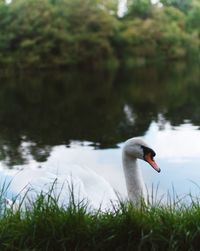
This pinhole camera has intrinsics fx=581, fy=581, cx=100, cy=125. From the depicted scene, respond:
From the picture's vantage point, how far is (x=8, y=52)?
57094 millimetres

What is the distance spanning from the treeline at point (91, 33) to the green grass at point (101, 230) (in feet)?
175

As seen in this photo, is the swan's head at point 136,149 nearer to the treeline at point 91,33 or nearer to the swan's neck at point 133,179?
the swan's neck at point 133,179

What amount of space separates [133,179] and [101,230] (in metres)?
2.00

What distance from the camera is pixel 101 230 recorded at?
3.38m

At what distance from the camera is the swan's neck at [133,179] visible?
5.22 meters

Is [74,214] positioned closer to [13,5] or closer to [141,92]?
[141,92]

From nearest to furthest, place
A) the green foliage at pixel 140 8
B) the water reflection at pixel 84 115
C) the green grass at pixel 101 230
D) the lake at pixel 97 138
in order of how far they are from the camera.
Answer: the green grass at pixel 101 230, the lake at pixel 97 138, the water reflection at pixel 84 115, the green foliage at pixel 140 8

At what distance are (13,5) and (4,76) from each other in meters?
10.0

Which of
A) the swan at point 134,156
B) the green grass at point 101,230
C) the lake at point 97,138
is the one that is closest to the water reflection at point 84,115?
the lake at point 97,138

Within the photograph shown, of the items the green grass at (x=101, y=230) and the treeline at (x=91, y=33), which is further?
the treeline at (x=91, y=33)

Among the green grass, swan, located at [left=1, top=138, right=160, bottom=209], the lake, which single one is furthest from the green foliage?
the green grass

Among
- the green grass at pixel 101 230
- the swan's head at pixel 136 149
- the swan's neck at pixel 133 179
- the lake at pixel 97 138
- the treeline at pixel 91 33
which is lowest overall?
the green grass at pixel 101 230

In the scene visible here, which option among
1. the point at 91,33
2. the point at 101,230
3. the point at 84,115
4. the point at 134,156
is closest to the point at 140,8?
the point at 91,33

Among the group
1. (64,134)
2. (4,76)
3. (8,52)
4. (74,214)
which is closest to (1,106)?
(64,134)
